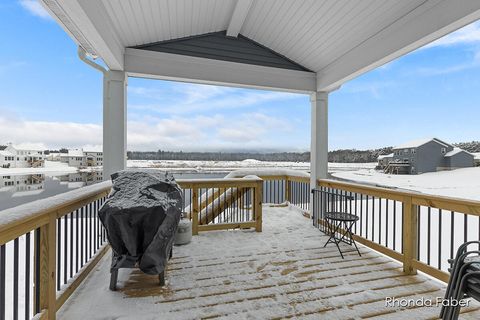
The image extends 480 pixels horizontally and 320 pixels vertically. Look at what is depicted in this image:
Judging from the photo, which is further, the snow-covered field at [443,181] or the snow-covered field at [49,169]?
the snow-covered field at [443,181]

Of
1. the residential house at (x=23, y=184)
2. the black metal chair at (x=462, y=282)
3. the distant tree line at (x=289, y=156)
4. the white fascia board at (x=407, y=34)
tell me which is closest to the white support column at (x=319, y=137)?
the distant tree line at (x=289, y=156)

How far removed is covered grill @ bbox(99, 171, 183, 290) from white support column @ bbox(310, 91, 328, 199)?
11.0 feet

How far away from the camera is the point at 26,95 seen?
3547 mm

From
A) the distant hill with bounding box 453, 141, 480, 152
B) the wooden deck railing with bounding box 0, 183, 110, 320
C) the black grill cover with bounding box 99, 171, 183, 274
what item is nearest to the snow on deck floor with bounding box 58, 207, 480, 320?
the wooden deck railing with bounding box 0, 183, 110, 320

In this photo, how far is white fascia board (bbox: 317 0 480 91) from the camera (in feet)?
7.72

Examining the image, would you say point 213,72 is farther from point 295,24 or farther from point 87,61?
point 87,61

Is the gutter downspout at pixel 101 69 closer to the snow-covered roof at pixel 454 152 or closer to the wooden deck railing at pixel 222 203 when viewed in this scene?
the wooden deck railing at pixel 222 203

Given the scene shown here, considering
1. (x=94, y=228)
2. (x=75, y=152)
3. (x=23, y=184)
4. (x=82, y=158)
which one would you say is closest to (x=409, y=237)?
(x=94, y=228)

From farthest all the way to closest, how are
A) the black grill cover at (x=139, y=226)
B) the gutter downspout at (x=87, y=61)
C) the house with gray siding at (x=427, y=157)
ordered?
the house with gray siding at (x=427, y=157), the gutter downspout at (x=87, y=61), the black grill cover at (x=139, y=226)

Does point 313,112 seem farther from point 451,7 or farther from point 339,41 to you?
point 451,7

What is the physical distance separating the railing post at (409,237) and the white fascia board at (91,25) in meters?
3.99

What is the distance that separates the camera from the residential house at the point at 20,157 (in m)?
2.39

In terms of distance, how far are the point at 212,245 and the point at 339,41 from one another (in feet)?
12.0

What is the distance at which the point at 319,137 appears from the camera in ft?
16.2
